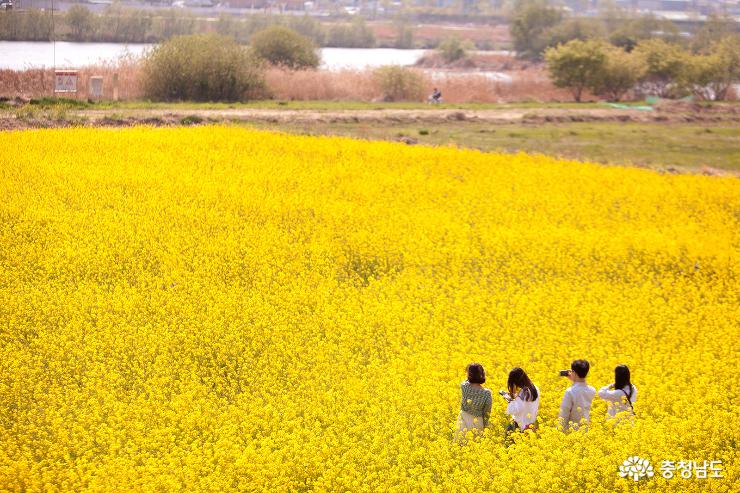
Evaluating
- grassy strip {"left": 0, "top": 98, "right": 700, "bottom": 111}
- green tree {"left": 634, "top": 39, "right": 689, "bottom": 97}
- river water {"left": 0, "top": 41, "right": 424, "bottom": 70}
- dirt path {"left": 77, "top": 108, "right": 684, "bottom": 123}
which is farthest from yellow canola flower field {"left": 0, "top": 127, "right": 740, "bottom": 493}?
green tree {"left": 634, "top": 39, "right": 689, "bottom": 97}

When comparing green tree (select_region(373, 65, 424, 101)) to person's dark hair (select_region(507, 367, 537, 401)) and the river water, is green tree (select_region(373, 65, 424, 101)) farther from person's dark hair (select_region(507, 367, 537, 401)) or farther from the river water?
person's dark hair (select_region(507, 367, 537, 401))

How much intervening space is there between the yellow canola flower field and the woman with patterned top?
29cm

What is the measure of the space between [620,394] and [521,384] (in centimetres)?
124

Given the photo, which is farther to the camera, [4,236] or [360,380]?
[4,236]

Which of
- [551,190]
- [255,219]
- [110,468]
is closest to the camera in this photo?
[110,468]

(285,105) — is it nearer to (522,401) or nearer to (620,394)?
(620,394)

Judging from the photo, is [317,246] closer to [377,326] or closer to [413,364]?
[377,326]

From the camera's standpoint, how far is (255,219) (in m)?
17.1

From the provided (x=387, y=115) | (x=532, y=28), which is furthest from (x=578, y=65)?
(x=532, y=28)

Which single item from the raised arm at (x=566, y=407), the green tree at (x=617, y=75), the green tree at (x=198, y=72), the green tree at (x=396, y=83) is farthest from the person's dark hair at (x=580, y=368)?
the green tree at (x=617, y=75)

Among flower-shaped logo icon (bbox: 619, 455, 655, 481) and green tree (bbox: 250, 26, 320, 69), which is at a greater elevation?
green tree (bbox: 250, 26, 320, 69)

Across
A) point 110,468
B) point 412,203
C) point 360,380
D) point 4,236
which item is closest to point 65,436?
point 110,468

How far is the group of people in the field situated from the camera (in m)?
9.11

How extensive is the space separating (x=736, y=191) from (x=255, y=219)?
12101 millimetres
